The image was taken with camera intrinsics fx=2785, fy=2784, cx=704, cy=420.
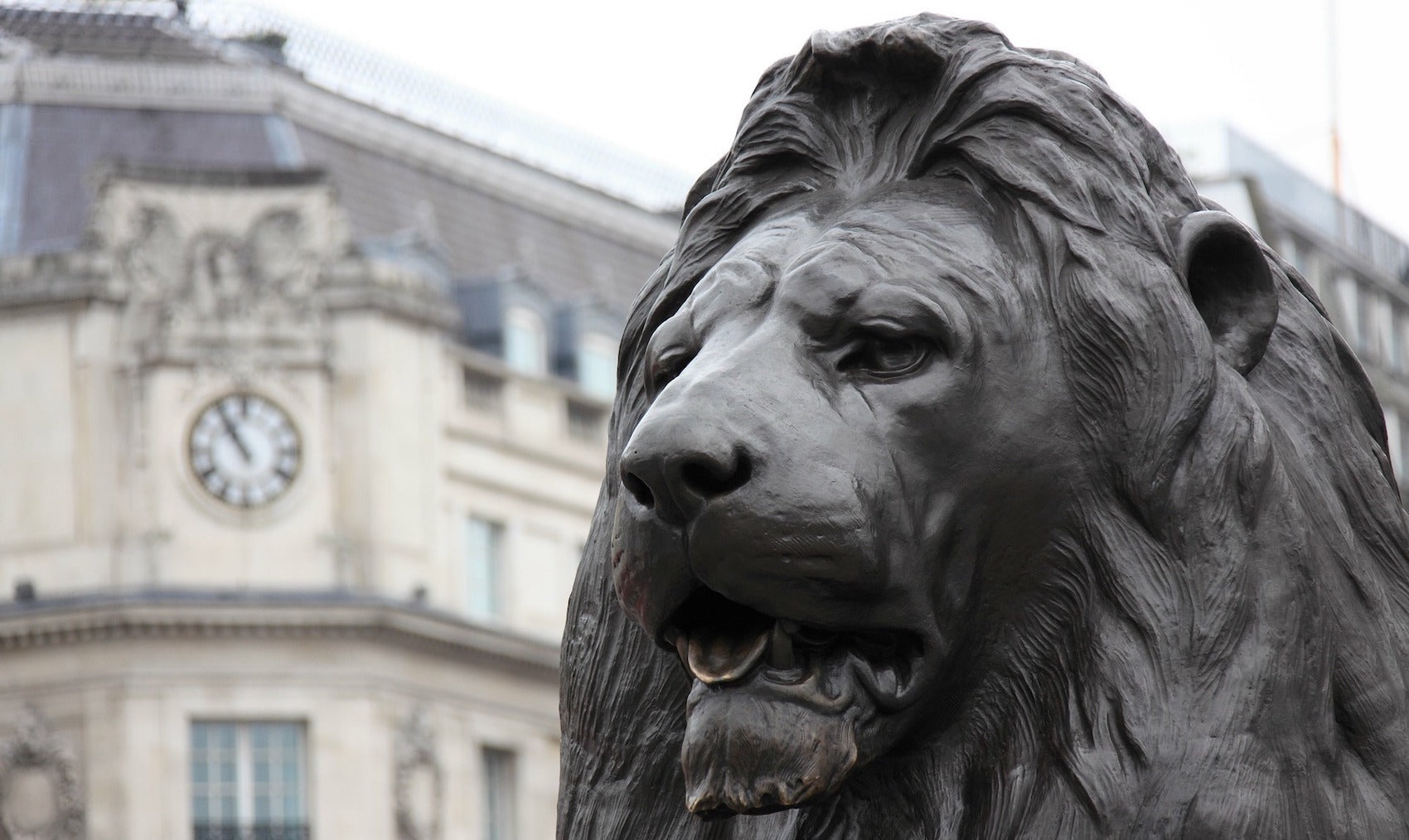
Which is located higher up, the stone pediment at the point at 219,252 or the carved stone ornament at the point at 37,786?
the stone pediment at the point at 219,252

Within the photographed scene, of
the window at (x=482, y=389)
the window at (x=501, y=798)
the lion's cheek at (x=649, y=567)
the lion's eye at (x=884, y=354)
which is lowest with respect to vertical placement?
the window at (x=501, y=798)

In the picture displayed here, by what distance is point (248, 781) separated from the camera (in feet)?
119

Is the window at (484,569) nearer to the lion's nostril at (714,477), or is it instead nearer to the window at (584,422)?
the window at (584,422)

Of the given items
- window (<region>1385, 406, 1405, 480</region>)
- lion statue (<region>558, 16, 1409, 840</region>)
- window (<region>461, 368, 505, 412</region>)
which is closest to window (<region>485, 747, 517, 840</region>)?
window (<region>461, 368, 505, 412</region>)

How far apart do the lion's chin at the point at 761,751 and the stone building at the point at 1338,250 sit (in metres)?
38.9

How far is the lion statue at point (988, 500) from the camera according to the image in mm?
2689

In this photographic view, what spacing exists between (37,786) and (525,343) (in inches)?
395

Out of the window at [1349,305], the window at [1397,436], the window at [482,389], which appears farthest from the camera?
the window at [1397,436]

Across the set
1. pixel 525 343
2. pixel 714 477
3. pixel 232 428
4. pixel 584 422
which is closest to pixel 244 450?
pixel 232 428

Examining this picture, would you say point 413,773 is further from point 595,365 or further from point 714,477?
point 714,477

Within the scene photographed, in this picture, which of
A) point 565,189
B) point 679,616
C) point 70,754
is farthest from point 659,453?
point 565,189

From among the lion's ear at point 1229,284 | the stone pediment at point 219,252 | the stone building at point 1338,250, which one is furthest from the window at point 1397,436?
the lion's ear at point 1229,284

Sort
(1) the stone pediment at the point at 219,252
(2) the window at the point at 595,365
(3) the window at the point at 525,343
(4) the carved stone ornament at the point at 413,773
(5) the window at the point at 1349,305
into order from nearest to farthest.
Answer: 1. (1) the stone pediment at the point at 219,252
2. (4) the carved stone ornament at the point at 413,773
3. (3) the window at the point at 525,343
4. (2) the window at the point at 595,365
5. (5) the window at the point at 1349,305

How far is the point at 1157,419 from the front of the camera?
111 inches
